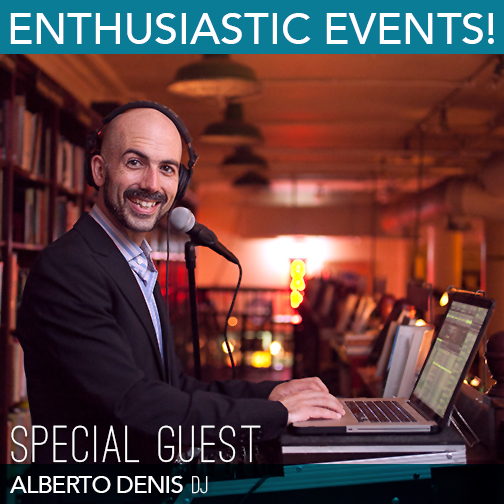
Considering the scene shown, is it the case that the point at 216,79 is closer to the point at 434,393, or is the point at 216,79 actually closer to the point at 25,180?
the point at 25,180

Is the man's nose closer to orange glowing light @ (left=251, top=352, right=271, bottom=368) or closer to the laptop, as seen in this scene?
the laptop

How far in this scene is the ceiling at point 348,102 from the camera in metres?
5.15

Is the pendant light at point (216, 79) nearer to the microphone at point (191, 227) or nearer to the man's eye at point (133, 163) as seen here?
the microphone at point (191, 227)

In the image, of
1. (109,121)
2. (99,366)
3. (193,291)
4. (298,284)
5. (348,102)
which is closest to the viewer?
(99,366)

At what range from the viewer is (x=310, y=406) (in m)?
1.25

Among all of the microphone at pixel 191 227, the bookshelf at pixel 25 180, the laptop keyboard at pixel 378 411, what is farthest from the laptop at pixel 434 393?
the bookshelf at pixel 25 180

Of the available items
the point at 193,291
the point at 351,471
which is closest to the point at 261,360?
the point at 193,291

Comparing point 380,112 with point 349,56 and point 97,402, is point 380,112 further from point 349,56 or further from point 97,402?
point 97,402

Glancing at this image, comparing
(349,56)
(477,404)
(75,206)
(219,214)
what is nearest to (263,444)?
(477,404)

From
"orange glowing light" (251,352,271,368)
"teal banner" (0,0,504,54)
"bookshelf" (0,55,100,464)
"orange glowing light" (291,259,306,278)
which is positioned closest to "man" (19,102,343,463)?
"bookshelf" (0,55,100,464)

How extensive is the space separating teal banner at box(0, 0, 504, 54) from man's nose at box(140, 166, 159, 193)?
2874mm

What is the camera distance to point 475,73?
5.45m

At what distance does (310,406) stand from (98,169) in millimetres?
701

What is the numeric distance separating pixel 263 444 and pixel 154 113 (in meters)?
0.78
